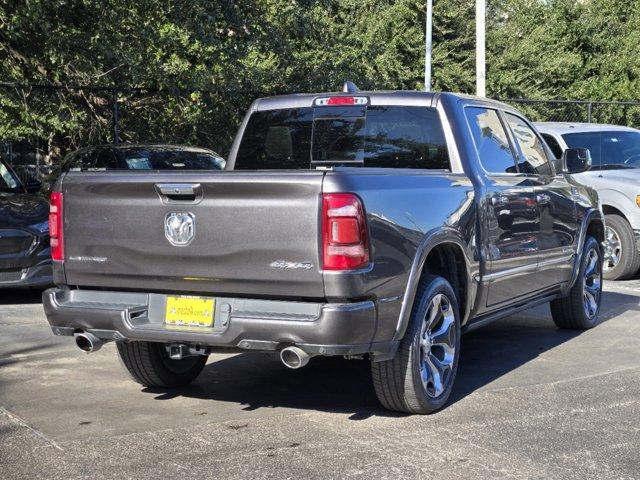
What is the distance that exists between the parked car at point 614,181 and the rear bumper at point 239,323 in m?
7.69

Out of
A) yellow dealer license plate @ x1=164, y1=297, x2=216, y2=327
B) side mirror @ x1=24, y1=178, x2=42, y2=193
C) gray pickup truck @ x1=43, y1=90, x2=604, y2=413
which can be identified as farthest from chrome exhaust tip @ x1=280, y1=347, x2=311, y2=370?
side mirror @ x1=24, y1=178, x2=42, y2=193

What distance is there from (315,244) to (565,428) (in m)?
1.81

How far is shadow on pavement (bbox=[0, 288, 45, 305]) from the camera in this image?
10734 millimetres

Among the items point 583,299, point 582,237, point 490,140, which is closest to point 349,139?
point 490,140

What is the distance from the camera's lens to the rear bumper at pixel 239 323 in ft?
17.0

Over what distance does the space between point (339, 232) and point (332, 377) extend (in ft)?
7.00

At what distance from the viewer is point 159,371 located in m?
6.54

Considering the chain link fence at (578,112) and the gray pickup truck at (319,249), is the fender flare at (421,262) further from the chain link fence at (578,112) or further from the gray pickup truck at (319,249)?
the chain link fence at (578,112)

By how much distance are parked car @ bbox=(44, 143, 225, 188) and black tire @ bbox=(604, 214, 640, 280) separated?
16.0ft

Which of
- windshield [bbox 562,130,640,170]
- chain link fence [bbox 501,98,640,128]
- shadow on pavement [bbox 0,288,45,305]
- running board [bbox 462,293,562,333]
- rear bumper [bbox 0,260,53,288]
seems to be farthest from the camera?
chain link fence [bbox 501,98,640,128]

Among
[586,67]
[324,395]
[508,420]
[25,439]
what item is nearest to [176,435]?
[25,439]

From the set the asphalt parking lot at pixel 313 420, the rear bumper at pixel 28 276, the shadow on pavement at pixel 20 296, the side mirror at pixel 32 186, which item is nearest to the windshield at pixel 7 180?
the side mirror at pixel 32 186

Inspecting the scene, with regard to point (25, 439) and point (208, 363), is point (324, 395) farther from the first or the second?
point (25, 439)

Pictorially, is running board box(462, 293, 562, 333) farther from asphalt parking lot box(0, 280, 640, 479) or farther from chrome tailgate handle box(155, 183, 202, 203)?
chrome tailgate handle box(155, 183, 202, 203)
